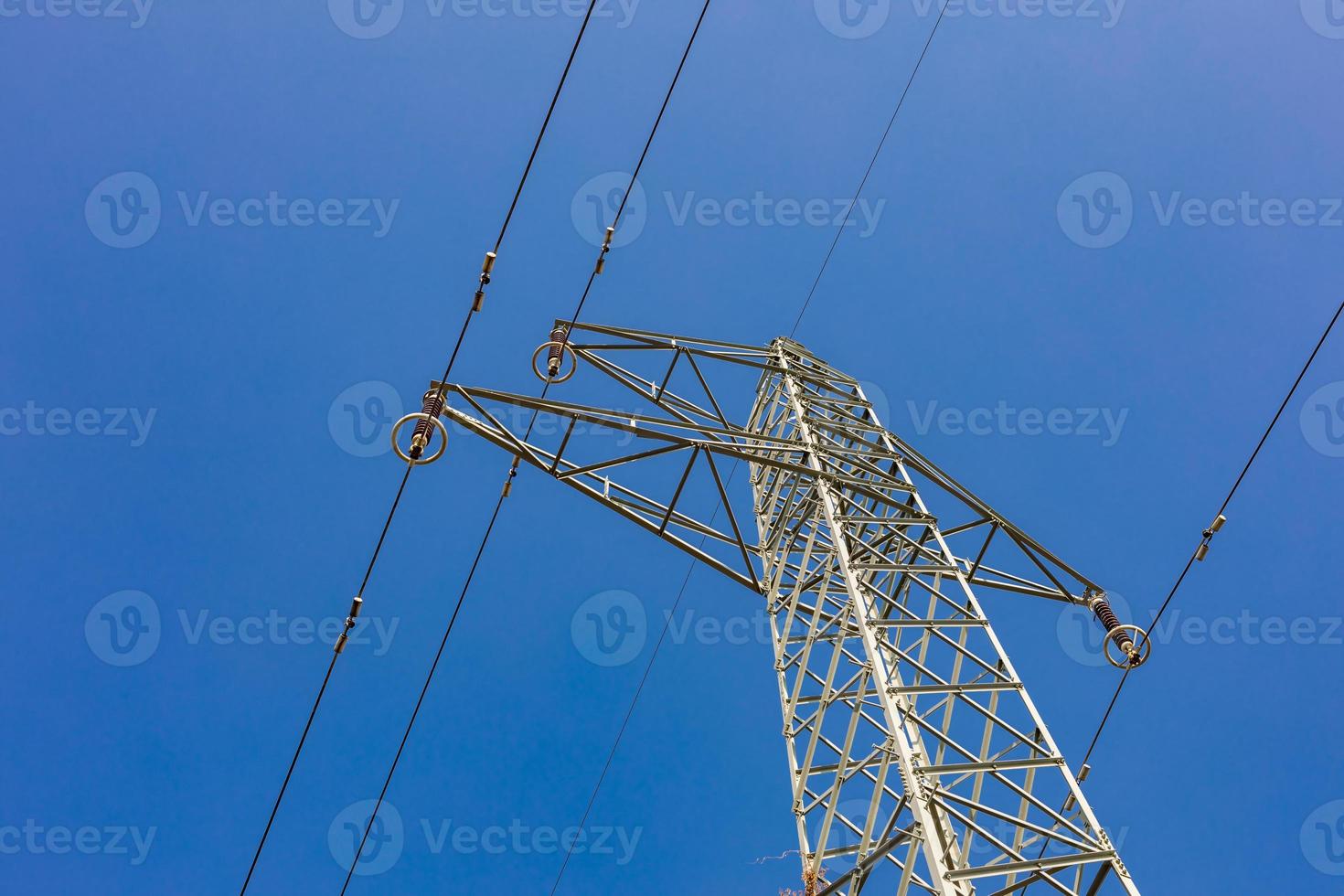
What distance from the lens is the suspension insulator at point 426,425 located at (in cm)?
838

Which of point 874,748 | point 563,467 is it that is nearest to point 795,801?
point 874,748

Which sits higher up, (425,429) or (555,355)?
(555,355)

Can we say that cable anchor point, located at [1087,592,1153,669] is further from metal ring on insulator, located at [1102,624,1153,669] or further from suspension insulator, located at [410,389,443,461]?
suspension insulator, located at [410,389,443,461]

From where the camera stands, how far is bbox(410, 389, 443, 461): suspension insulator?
8375 mm

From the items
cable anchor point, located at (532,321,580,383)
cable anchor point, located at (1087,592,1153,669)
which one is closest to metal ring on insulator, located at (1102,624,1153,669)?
cable anchor point, located at (1087,592,1153,669)

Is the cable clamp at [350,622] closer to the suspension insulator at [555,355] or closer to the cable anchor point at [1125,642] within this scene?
the suspension insulator at [555,355]

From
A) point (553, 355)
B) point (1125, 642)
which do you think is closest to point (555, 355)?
point (553, 355)

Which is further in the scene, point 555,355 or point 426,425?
point 555,355

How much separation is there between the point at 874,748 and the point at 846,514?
2.79 metres

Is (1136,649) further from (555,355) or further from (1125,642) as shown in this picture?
(555,355)

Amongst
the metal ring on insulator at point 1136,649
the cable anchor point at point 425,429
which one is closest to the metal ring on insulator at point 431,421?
the cable anchor point at point 425,429

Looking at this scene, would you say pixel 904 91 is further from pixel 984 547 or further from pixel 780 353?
pixel 984 547

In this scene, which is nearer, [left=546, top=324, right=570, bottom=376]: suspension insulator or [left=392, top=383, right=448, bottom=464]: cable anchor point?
[left=392, top=383, right=448, bottom=464]: cable anchor point

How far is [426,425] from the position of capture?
8.51 metres
